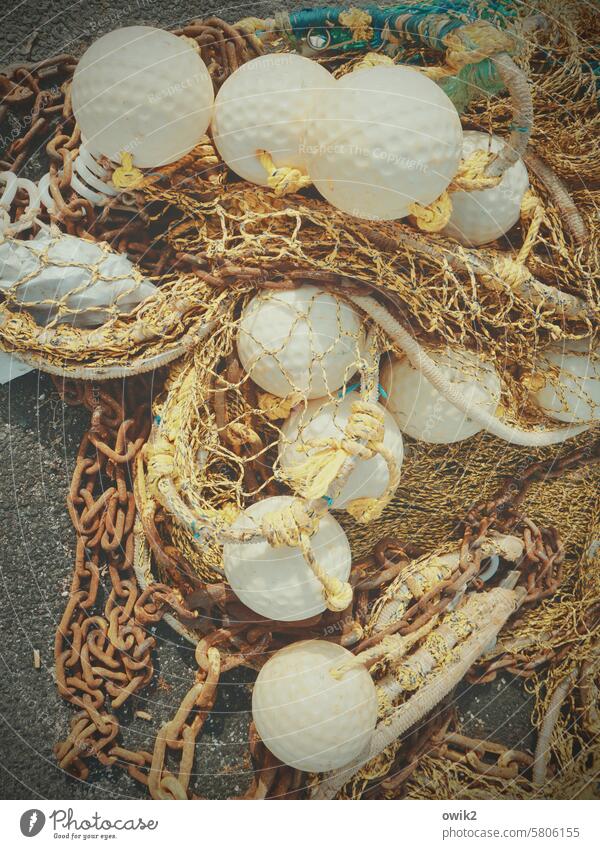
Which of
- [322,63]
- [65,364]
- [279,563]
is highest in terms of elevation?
[322,63]

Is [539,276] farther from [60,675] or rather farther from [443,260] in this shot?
[60,675]

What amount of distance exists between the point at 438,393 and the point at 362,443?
94mm

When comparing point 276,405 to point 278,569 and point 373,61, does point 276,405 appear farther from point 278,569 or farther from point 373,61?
point 373,61

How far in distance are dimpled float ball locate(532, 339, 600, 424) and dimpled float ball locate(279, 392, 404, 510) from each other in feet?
0.43

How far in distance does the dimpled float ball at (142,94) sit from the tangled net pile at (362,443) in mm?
32

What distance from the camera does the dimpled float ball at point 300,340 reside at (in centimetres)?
51

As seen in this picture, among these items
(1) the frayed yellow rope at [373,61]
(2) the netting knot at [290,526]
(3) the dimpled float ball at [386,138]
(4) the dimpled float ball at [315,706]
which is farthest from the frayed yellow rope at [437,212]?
(4) the dimpled float ball at [315,706]

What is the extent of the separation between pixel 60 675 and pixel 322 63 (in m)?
0.51

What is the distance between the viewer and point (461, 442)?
0.59 m

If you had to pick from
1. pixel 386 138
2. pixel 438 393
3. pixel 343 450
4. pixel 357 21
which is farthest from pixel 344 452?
pixel 357 21

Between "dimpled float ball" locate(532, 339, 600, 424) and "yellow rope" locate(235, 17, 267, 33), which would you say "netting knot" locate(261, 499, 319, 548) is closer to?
"dimpled float ball" locate(532, 339, 600, 424)

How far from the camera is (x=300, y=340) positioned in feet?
1.65

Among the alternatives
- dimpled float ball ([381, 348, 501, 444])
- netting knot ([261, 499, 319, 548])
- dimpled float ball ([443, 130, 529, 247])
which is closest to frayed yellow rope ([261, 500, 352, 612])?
netting knot ([261, 499, 319, 548])
